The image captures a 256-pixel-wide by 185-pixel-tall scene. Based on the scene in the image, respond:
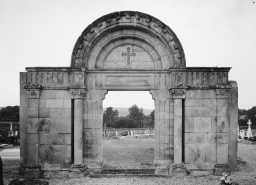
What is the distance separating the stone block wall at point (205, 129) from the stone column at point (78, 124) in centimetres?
435

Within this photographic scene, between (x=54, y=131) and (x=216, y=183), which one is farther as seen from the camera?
(x=54, y=131)

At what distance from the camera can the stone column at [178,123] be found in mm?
9664

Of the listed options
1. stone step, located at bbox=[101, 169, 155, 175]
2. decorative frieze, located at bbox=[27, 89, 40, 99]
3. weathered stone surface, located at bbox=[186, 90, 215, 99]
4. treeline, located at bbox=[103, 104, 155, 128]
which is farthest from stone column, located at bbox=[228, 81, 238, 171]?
treeline, located at bbox=[103, 104, 155, 128]

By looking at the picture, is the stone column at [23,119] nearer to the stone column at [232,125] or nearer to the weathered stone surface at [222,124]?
the weathered stone surface at [222,124]

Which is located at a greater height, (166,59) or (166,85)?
(166,59)

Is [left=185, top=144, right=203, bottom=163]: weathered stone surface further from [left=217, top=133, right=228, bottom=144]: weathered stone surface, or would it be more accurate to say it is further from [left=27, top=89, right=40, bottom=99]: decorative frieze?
[left=27, top=89, right=40, bottom=99]: decorative frieze

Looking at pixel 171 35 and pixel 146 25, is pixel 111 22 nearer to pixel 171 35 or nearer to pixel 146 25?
pixel 146 25

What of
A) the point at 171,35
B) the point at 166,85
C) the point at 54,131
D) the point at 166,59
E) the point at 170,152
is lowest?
the point at 170,152

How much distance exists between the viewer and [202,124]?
9867 mm

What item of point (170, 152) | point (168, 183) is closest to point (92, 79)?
point (170, 152)

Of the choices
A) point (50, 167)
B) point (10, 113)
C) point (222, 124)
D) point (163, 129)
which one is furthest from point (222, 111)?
point (10, 113)

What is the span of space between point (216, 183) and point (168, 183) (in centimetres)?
177

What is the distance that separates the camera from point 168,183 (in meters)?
8.81

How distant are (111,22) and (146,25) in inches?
58.2
